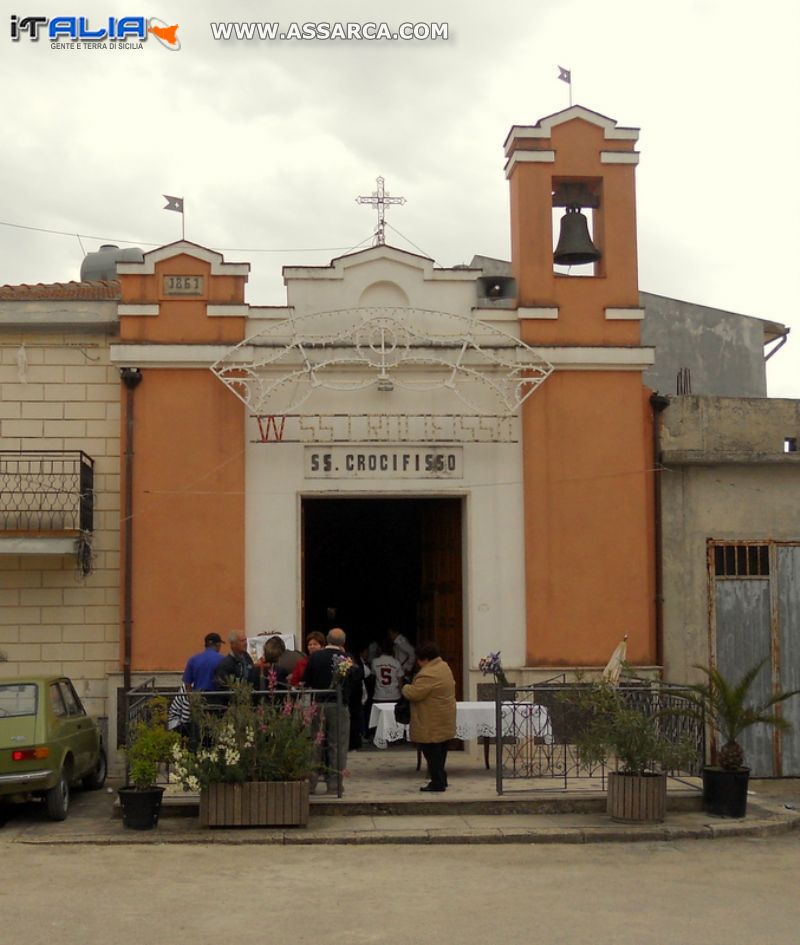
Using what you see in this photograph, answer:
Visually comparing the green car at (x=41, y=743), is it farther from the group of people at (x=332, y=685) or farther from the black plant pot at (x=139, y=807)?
the group of people at (x=332, y=685)

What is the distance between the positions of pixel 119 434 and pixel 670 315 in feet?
43.3

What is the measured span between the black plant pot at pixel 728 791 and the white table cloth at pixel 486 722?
1825 mm

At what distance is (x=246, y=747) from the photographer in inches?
473

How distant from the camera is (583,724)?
47.1ft

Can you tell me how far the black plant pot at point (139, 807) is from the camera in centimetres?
1217

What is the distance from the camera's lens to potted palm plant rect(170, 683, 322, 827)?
39.3ft

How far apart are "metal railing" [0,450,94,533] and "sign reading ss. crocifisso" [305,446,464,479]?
273 cm

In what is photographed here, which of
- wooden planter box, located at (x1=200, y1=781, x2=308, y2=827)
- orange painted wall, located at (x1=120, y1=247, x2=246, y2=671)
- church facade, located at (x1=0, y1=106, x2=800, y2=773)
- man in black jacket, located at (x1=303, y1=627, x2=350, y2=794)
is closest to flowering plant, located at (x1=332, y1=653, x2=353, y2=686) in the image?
man in black jacket, located at (x1=303, y1=627, x2=350, y2=794)

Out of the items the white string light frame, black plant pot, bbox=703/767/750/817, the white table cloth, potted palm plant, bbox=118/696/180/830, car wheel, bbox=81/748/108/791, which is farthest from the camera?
the white string light frame

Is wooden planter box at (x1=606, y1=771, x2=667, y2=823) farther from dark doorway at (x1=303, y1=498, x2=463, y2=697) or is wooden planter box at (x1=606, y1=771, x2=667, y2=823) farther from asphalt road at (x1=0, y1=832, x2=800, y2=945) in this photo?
dark doorway at (x1=303, y1=498, x2=463, y2=697)

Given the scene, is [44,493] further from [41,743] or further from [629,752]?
[629,752]

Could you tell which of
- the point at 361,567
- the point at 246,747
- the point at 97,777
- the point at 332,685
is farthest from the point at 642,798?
the point at 361,567

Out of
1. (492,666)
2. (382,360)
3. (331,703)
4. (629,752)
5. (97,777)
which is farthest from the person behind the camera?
(382,360)

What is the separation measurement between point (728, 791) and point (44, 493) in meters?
8.57
